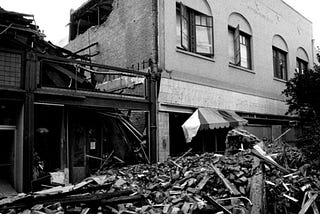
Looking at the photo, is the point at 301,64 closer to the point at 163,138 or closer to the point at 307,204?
the point at 163,138

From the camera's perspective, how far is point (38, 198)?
21.6ft

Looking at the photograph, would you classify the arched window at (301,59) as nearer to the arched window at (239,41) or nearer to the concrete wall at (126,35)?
the arched window at (239,41)

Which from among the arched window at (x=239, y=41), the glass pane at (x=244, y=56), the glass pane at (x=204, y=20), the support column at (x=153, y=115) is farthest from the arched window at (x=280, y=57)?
the support column at (x=153, y=115)

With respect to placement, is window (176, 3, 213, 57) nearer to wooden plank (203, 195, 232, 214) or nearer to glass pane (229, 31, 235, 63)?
glass pane (229, 31, 235, 63)

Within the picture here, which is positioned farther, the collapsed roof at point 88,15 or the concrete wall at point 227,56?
the collapsed roof at point 88,15

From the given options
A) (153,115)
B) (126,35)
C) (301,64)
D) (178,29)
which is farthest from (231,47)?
(301,64)

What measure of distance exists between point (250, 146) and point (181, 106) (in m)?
3.03

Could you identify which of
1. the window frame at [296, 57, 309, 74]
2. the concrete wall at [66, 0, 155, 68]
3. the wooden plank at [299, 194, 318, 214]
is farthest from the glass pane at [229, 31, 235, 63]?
the wooden plank at [299, 194, 318, 214]

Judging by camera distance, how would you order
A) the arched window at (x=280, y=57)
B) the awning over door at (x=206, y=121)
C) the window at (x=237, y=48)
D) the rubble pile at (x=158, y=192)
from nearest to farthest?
the rubble pile at (x=158, y=192), the awning over door at (x=206, y=121), the window at (x=237, y=48), the arched window at (x=280, y=57)

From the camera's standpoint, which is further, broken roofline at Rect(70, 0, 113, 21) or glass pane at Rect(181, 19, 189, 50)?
broken roofline at Rect(70, 0, 113, 21)

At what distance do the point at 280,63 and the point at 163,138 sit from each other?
38.1 ft

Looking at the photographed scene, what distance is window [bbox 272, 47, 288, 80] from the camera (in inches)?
779

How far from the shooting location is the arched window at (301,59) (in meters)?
22.3

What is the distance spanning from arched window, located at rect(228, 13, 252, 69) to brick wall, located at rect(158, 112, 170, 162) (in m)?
5.67
